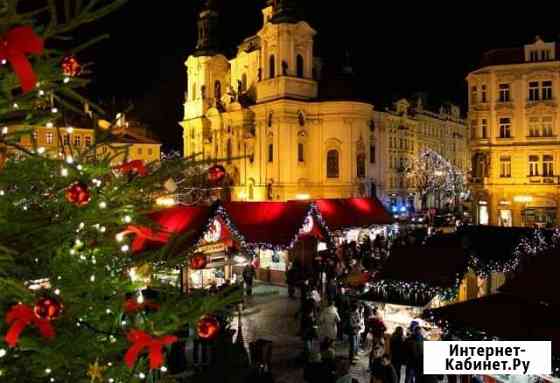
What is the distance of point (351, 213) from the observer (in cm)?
2339

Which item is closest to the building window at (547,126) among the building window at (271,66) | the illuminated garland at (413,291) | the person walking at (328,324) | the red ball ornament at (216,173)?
the building window at (271,66)

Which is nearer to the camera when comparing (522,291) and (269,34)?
(522,291)

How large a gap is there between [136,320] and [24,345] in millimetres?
855

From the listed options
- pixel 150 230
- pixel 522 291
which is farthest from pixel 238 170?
pixel 150 230

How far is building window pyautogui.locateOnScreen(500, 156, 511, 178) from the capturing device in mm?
37344

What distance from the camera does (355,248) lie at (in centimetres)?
2492

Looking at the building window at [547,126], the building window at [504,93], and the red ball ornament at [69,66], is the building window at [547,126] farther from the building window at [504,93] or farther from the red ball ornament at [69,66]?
the red ball ornament at [69,66]

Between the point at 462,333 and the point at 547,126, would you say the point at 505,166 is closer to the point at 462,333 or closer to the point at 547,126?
the point at 547,126

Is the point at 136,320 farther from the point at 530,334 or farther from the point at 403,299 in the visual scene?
the point at 403,299

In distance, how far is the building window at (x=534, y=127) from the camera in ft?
121

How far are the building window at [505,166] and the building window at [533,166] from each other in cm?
131

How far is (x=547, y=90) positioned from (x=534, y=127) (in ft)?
8.52

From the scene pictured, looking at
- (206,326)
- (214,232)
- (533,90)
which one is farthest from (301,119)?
(206,326)

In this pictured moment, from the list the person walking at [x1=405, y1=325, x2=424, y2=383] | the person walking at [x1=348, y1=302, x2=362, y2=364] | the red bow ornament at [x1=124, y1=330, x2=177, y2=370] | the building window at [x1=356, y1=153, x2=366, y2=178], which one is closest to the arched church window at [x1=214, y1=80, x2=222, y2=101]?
the building window at [x1=356, y1=153, x2=366, y2=178]
